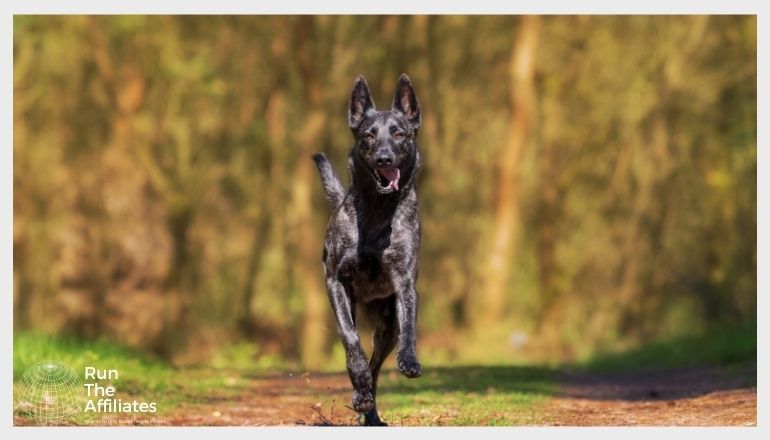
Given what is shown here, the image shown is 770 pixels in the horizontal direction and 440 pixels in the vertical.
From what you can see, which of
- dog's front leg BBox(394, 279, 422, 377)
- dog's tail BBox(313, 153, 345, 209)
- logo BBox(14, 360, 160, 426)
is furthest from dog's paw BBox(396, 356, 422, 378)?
logo BBox(14, 360, 160, 426)

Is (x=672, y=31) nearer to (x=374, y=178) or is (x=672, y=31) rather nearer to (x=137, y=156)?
(x=137, y=156)

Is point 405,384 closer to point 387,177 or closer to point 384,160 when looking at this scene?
point 387,177

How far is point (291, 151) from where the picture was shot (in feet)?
99.3

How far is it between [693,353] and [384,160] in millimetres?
11527

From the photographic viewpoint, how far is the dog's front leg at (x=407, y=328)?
9.93 meters

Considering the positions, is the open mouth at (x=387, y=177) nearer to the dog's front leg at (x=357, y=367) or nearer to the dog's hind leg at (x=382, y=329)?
the dog's hind leg at (x=382, y=329)

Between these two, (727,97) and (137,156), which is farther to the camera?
(727,97)

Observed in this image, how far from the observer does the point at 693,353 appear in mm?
20641

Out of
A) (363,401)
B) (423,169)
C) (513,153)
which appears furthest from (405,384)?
(513,153)

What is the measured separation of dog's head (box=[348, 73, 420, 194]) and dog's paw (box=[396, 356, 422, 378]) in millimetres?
1387

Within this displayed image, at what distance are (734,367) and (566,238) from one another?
693 inches

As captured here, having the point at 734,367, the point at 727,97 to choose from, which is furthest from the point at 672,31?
the point at 734,367

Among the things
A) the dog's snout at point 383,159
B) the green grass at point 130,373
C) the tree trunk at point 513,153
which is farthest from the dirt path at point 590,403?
the tree trunk at point 513,153

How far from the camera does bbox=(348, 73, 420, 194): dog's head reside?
Result: 10.6 meters
